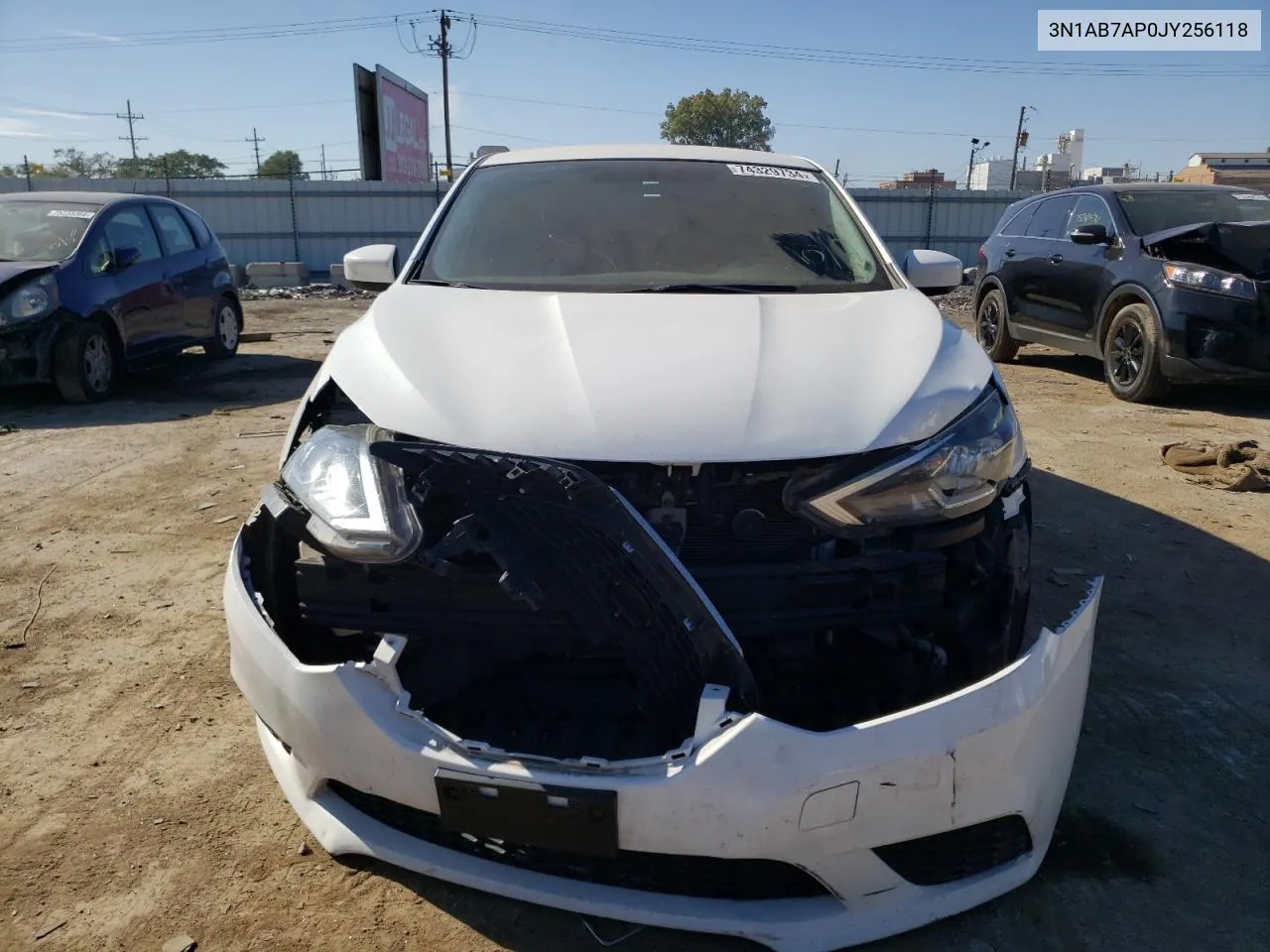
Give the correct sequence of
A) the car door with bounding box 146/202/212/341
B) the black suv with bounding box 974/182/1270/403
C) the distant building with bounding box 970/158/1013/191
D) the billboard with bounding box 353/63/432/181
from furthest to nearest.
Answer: the distant building with bounding box 970/158/1013/191
the billboard with bounding box 353/63/432/181
the car door with bounding box 146/202/212/341
the black suv with bounding box 974/182/1270/403

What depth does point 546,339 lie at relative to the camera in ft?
7.26

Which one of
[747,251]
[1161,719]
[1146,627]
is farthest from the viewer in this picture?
[1146,627]

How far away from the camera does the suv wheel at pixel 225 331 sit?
8968 millimetres

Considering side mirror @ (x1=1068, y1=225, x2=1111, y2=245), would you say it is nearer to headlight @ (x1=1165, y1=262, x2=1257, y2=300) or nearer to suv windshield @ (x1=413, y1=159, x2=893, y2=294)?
headlight @ (x1=1165, y1=262, x2=1257, y2=300)

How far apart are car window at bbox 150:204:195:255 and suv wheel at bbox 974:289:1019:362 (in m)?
7.54

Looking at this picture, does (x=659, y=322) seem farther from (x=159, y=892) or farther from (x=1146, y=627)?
(x=1146, y=627)

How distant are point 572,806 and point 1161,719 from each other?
6.57 feet

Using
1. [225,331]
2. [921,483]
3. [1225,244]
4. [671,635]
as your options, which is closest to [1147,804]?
[921,483]

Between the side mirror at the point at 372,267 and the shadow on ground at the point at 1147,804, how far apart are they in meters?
2.09

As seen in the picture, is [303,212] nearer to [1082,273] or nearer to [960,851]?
[1082,273]

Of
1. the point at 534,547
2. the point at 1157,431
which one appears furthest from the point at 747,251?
the point at 1157,431

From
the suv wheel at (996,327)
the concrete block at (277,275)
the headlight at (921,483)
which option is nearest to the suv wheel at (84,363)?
the headlight at (921,483)

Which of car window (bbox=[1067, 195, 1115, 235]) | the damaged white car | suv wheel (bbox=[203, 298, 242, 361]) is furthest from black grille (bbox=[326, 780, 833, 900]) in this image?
suv wheel (bbox=[203, 298, 242, 361])

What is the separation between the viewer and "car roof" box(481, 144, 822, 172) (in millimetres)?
3574
